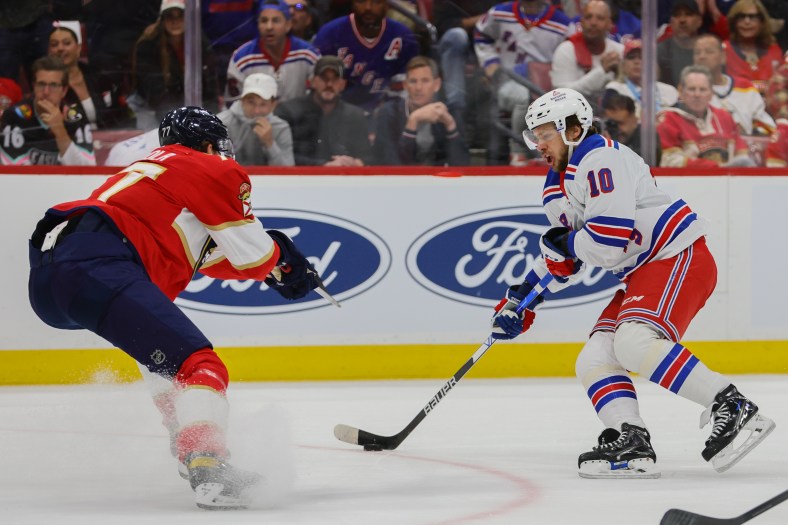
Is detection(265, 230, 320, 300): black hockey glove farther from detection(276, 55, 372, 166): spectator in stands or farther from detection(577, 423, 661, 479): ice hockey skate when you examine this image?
detection(276, 55, 372, 166): spectator in stands

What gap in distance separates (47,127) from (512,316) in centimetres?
303

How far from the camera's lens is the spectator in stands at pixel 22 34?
6090 millimetres

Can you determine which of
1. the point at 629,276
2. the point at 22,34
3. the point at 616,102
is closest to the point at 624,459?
the point at 629,276

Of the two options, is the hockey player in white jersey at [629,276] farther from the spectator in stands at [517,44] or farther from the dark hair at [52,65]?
the dark hair at [52,65]

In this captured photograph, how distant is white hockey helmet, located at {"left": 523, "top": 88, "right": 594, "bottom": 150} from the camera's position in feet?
12.4

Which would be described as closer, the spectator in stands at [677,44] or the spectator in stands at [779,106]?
the spectator in stands at [677,44]

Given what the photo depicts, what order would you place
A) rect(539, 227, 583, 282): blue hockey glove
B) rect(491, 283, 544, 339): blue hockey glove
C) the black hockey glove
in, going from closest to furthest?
the black hockey glove
rect(539, 227, 583, 282): blue hockey glove
rect(491, 283, 544, 339): blue hockey glove

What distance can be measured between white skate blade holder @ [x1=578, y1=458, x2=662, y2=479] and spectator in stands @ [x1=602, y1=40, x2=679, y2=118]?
3.10 metres

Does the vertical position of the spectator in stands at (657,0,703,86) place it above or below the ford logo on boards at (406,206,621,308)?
above

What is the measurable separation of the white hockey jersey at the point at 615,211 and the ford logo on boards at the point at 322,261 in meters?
2.18

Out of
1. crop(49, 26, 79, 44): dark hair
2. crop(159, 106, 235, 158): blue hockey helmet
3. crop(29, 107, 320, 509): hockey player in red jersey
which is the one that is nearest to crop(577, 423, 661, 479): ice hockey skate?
crop(29, 107, 320, 509): hockey player in red jersey

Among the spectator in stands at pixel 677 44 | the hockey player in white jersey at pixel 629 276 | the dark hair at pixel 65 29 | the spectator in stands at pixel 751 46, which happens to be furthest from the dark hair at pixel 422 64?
the hockey player in white jersey at pixel 629 276

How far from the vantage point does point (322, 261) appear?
606 cm

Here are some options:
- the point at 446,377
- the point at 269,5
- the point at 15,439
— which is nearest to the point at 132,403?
the point at 15,439
